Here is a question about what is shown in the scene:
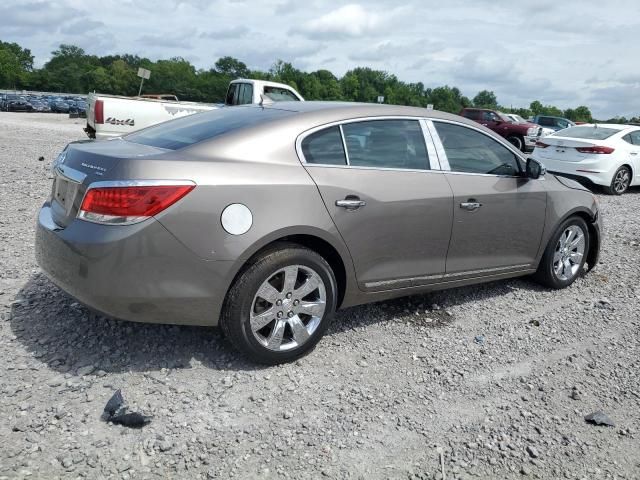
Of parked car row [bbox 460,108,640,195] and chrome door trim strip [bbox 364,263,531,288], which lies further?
parked car row [bbox 460,108,640,195]

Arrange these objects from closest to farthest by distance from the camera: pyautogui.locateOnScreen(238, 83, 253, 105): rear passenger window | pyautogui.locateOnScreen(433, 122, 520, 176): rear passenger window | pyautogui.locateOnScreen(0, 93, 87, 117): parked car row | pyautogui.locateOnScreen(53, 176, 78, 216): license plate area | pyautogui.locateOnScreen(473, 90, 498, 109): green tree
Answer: pyautogui.locateOnScreen(53, 176, 78, 216): license plate area, pyautogui.locateOnScreen(433, 122, 520, 176): rear passenger window, pyautogui.locateOnScreen(238, 83, 253, 105): rear passenger window, pyautogui.locateOnScreen(0, 93, 87, 117): parked car row, pyautogui.locateOnScreen(473, 90, 498, 109): green tree

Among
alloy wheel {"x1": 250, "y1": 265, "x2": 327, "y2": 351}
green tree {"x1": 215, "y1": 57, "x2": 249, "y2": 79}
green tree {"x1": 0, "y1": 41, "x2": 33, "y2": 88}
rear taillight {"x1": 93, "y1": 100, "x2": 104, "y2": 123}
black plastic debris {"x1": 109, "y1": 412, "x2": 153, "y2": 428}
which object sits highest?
green tree {"x1": 215, "y1": 57, "x2": 249, "y2": 79}

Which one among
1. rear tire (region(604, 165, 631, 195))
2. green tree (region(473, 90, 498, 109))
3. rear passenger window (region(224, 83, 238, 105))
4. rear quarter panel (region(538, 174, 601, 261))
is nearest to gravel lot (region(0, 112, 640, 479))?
rear quarter panel (region(538, 174, 601, 261))

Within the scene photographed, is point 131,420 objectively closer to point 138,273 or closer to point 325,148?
point 138,273

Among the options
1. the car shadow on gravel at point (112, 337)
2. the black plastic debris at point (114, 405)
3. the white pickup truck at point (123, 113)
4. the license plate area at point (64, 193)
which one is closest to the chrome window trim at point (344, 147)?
the car shadow on gravel at point (112, 337)

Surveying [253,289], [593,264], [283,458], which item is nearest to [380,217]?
[253,289]

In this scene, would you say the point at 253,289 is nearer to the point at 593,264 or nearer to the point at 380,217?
the point at 380,217

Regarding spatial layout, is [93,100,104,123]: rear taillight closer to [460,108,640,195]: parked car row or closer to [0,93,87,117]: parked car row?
[460,108,640,195]: parked car row

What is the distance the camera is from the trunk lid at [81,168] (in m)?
3.13

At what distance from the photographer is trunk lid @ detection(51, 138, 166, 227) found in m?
3.13

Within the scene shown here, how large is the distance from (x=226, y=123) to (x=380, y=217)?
47.0 inches

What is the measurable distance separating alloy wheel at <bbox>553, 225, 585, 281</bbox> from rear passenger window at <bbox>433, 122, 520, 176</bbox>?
0.98m

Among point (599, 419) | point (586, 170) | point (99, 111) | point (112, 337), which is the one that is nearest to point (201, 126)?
point (112, 337)

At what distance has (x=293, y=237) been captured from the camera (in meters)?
3.47
